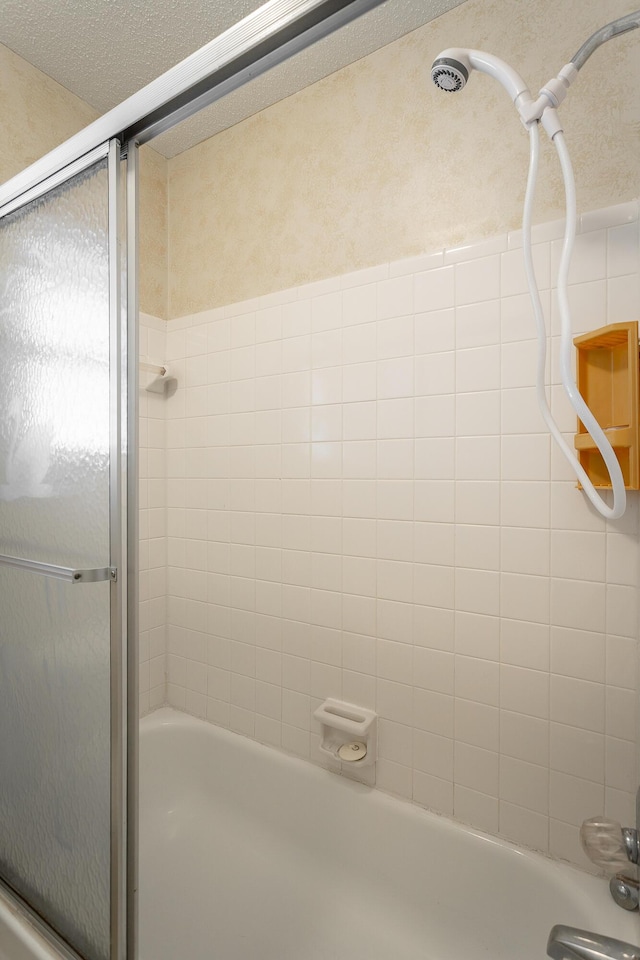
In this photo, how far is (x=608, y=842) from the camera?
2.79 feet

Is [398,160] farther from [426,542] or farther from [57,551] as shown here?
[57,551]

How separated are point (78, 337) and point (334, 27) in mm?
650

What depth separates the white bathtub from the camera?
3.92 ft

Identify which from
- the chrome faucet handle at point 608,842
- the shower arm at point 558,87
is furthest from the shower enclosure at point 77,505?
the chrome faucet handle at point 608,842

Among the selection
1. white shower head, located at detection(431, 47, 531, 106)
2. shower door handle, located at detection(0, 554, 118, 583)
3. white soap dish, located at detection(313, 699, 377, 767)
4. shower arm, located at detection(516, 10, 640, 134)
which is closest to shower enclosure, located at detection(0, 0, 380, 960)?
shower door handle, located at detection(0, 554, 118, 583)

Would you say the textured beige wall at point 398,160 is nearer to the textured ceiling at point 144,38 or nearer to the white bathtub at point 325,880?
the textured ceiling at point 144,38

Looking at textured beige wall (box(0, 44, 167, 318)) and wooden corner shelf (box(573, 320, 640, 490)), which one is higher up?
textured beige wall (box(0, 44, 167, 318))

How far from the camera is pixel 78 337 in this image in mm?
961

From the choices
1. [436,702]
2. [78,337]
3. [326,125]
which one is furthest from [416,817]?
[326,125]

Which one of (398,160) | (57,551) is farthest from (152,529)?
(398,160)

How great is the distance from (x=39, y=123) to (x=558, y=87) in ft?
5.03

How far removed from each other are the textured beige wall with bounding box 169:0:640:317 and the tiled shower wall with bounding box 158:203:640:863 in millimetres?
88

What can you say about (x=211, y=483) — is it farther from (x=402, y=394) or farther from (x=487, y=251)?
(x=487, y=251)

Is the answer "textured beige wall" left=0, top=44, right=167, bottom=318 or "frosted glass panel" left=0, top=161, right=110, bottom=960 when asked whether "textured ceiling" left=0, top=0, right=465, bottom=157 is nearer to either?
"textured beige wall" left=0, top=44, right=167, bottom=318
